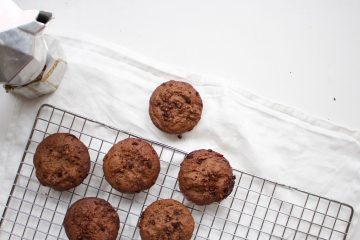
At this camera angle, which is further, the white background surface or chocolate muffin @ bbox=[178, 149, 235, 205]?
A: the white background surface

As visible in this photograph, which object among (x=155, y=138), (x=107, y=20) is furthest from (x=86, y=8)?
(x=155, y=138)

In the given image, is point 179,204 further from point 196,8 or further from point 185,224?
point 196,8

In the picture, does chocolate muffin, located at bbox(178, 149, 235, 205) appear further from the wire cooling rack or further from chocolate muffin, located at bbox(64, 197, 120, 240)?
chocolate muffin, located at bbox(64, 197, 120, 240)

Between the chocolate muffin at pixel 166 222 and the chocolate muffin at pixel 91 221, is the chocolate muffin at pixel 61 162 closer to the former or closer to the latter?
the chocolate muffin at pixel 91 221

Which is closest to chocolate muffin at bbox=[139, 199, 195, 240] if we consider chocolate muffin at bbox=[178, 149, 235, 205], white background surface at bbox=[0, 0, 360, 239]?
chocolate muffin at bbox=[178, 149, 235, 205]

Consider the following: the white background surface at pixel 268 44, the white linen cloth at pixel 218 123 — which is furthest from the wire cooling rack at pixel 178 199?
the white background surface at pixel 268 44
